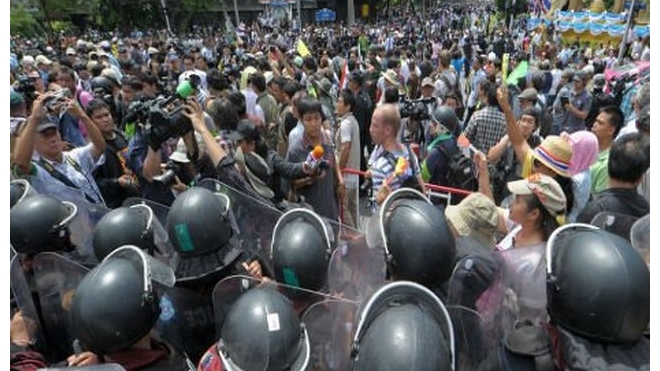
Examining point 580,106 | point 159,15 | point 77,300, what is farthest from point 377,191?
point 159,15

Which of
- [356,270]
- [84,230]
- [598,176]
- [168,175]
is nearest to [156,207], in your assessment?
[168,175]

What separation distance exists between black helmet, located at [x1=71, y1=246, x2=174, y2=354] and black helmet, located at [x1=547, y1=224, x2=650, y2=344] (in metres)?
1.66

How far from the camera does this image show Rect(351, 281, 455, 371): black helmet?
1.56 m

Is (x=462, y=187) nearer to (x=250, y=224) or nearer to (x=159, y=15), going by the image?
(x=250, y=224)

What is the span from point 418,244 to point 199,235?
1153 mm

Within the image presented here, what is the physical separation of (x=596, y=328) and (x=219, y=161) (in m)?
2.55

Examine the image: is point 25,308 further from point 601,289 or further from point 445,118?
point 445,118

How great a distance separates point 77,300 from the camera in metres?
2.09

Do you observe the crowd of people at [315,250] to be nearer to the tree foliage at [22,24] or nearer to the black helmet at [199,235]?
the black helmet at [199,235]

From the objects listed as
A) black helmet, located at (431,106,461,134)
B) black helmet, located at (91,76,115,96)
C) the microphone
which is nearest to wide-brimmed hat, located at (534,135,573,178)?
black helmet, located at (431,106,461,134)

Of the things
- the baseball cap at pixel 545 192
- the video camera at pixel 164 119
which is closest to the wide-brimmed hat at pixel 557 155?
the baseball cap at pixel 545 192

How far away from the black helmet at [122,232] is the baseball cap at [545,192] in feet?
6.83

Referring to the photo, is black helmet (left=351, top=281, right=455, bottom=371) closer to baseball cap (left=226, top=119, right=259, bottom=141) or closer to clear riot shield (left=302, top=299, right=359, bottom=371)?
clear riot shield (left=302, top=299, right=359, bottom=371)

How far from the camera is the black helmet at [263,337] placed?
1.87 meters
